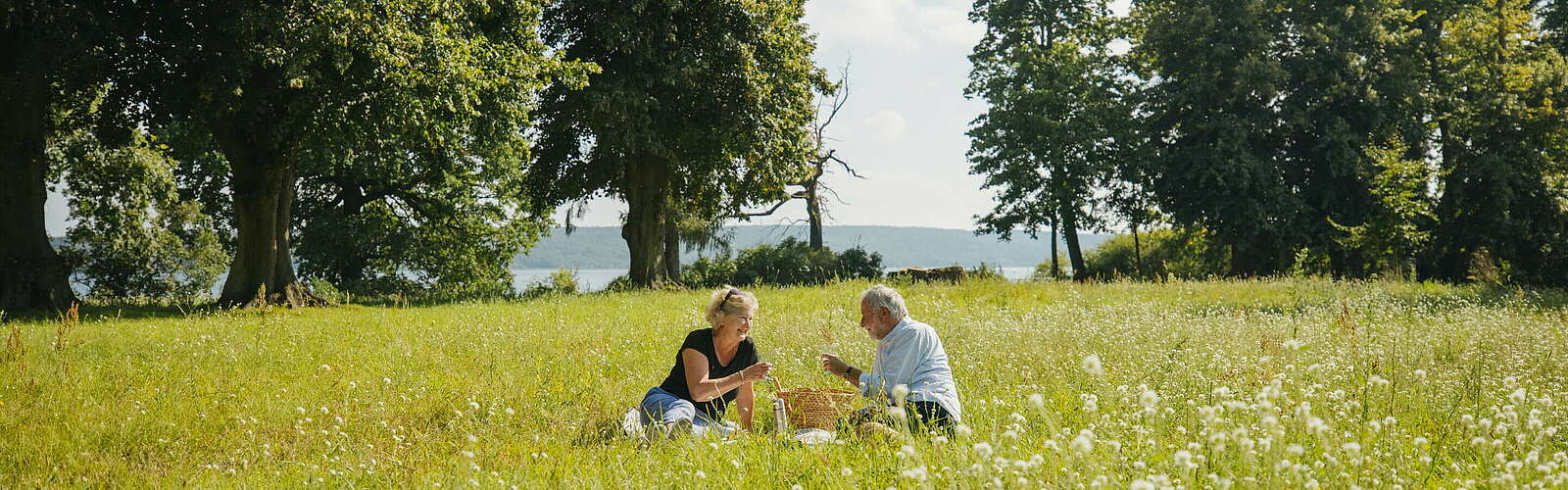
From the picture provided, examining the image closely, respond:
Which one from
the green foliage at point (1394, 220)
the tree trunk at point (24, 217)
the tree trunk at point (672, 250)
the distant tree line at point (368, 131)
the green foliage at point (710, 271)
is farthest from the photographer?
the green foliage at point (710, 271)

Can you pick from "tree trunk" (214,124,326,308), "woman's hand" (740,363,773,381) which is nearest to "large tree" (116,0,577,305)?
"tree trunk" (214,124,326,308)

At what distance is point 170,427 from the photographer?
265 inches

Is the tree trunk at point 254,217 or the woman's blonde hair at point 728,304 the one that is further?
the tree trunk at point 254,217

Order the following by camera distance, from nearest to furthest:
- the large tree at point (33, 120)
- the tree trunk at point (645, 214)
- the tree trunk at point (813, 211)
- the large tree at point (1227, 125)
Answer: the large tree at point (33, 120)
the tree trunk at point (645, 214)
the large tree at point (1227, 125)
the tree trunk at point (813, 211)

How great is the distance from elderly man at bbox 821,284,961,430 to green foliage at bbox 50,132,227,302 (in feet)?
76.7

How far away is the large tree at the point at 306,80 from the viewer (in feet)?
48.7

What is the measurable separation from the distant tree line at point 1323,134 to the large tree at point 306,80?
21.0 m

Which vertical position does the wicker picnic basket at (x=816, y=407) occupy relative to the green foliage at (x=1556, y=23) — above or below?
below

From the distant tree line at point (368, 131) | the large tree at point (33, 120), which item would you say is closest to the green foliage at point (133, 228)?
the distant tree line at point (368, 131)

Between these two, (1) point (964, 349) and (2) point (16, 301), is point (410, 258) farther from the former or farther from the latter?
(1) point (964, 349)

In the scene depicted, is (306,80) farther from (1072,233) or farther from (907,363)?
(1072,233)

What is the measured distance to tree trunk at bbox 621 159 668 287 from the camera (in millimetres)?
25984

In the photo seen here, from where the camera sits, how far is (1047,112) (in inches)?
1367

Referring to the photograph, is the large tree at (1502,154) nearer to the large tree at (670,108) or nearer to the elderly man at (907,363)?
the large tree at (670,108)
